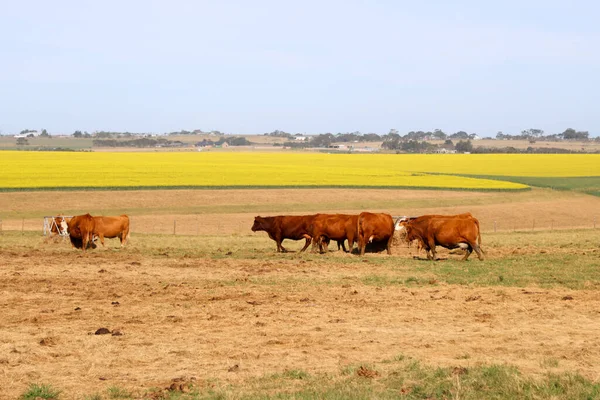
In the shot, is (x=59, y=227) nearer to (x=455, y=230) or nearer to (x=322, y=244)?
(x=322, y=244)

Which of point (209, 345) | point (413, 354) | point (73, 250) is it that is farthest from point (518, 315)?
point (73, 250)

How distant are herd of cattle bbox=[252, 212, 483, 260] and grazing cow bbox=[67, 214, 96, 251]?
5.39 metres

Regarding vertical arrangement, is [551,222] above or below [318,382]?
below

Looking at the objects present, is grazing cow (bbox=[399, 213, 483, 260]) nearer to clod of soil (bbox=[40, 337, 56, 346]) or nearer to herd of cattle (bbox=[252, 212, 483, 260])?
herd of cattle (bbox=[252, 212, 483, 260])

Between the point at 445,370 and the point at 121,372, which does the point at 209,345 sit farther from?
the point at 445,370

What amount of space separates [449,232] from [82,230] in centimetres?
1192

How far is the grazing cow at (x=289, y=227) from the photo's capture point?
2630cm

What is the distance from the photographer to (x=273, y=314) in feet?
46.2

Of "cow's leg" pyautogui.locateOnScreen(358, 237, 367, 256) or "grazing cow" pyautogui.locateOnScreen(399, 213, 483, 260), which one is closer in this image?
"grazing cow" pyautogui.locateOnScreen(399, 213, 483, 260)

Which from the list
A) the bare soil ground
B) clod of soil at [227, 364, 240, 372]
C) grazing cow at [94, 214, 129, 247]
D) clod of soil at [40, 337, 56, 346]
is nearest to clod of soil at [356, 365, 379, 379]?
the bare soil ground

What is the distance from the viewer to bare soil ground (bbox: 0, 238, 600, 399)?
409 inches

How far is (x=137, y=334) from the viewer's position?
1238cm

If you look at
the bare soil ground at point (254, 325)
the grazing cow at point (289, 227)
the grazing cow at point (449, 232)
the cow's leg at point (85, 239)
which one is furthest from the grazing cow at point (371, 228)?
the cow's leg at point (85, 239)

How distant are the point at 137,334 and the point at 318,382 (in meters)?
3.78
